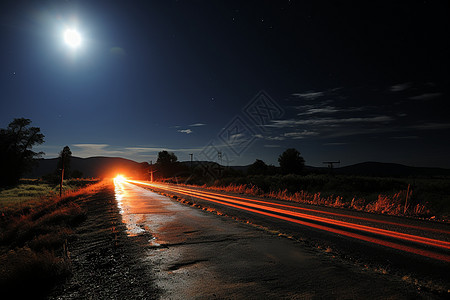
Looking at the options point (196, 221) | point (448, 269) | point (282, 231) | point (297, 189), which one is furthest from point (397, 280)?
point (297, 189)

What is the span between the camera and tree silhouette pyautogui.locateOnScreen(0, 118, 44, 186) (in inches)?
1980

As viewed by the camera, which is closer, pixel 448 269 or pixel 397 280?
pixel 397 280

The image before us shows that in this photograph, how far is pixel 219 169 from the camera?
67812 millimetres

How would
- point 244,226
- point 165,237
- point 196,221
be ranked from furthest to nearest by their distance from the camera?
1. point 196,221
2. point 244,226
3. point 165,237

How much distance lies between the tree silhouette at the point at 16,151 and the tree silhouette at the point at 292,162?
69.1 metres

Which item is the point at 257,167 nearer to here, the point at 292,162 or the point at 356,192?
the point at 292,162

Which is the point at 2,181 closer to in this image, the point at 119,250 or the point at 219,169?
the point at 219,169

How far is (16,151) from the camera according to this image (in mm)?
54031

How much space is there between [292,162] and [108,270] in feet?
268

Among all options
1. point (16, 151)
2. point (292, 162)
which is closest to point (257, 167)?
point (292, 162)

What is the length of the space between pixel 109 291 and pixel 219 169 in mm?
64214

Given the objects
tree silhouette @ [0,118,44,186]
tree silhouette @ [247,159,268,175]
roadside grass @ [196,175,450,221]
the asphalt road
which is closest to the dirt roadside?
the asphalt road

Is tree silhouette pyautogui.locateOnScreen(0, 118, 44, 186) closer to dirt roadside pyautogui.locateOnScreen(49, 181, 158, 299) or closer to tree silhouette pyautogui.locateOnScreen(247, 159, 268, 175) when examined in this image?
dirt roadside pyautogui.locateOnScreen(49, 181, 158, 299)

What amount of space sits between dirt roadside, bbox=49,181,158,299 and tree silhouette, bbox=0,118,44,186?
58907 mm
